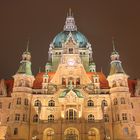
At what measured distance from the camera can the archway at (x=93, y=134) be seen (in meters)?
58.9

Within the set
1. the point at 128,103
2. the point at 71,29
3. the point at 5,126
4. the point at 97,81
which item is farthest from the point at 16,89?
the point at 71,29

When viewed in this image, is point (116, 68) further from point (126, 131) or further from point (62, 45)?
point (62, 45)

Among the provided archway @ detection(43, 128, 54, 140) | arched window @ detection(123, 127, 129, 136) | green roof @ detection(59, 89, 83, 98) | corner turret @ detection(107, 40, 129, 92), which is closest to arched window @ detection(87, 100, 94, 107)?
green roof @ detection(59, 89, 83, 98)

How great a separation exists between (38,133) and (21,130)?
13.1 feet

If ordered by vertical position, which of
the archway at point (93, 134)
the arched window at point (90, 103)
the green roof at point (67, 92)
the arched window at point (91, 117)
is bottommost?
the archway at point (93, 134)

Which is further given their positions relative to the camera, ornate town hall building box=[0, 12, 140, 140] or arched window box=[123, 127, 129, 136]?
ornate town hall building box=[0, 12, 140, 140]

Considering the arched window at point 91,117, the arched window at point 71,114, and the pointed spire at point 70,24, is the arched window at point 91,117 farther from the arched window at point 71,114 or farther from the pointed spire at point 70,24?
the pointed spire at point 70,24

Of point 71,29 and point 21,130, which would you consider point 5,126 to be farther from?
point 71,29

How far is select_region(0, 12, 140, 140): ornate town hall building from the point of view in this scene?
190 feet

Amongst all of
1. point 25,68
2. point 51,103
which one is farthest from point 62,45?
point 51,103

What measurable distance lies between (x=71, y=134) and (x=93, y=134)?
17.5 feet

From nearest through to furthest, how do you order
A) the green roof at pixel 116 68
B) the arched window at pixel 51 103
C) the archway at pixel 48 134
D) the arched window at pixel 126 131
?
the arched window at pixel 126 131, the archway at pixel 48 134, the arched window at pixel 51 103, the green roof at pixel 116 68

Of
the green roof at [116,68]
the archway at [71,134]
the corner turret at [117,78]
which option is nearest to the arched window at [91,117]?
the archway at [71,134]

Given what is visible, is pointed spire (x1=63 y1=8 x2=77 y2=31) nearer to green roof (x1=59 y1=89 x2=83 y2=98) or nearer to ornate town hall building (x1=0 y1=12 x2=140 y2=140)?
ornate town hall building (x1=0 y1=12 x2=140 y2=140)
